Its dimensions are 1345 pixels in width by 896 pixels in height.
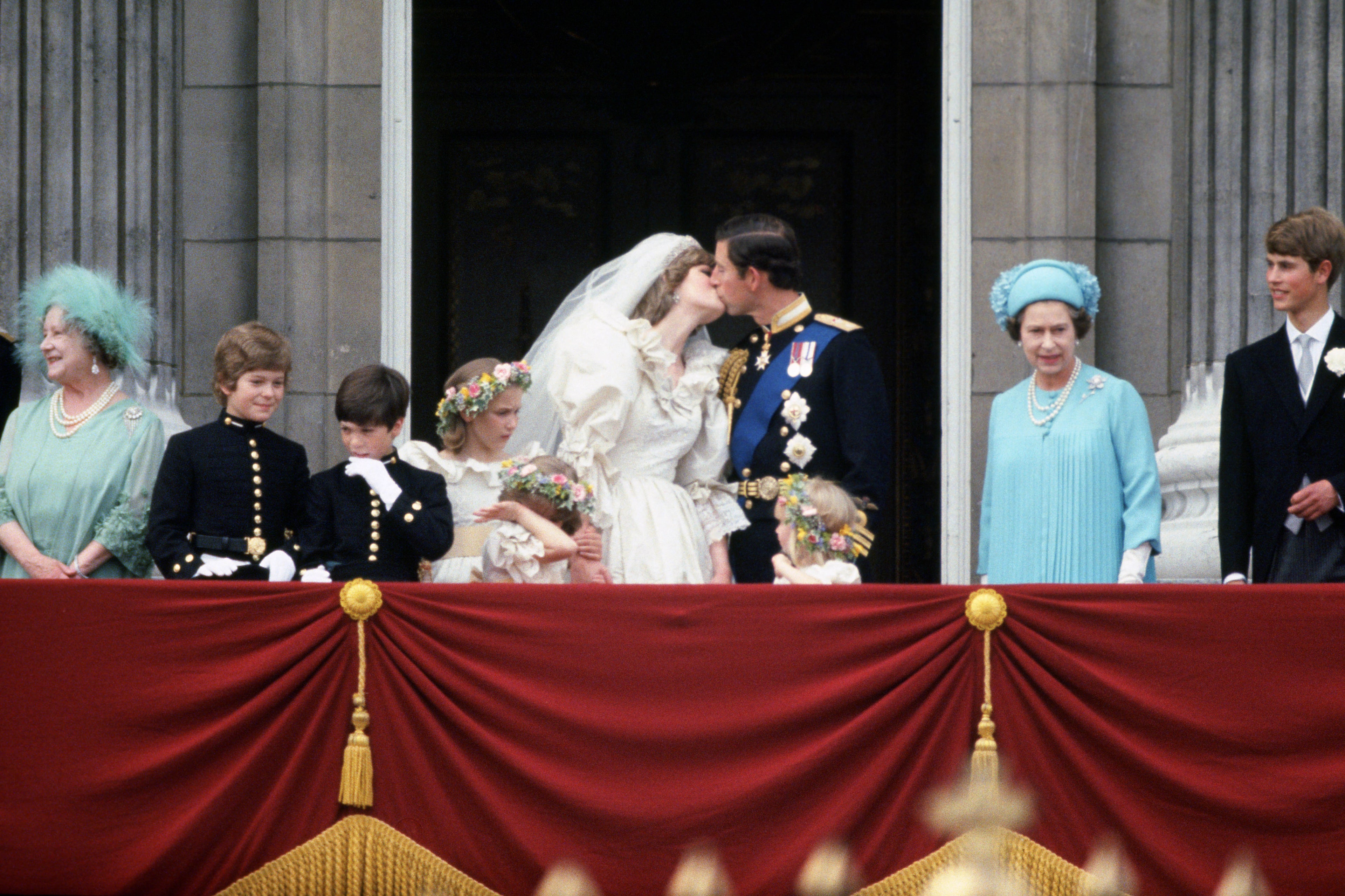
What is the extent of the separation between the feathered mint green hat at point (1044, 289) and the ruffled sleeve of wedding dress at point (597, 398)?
1137mm

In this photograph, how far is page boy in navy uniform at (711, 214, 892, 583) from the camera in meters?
5.31

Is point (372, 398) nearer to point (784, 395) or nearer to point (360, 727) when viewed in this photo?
point (360, 727)

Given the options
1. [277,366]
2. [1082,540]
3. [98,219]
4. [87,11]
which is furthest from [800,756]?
[87,11]

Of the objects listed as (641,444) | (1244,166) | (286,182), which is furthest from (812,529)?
(286,182)

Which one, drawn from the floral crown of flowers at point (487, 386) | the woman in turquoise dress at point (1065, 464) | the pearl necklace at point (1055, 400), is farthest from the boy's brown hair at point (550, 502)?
the pearl necklace at point (1055, 400)

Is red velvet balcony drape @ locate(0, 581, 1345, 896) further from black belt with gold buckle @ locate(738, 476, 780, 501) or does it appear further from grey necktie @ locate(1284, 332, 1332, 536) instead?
black belt with gold buckle @ locate(738, 476, 780, 501)

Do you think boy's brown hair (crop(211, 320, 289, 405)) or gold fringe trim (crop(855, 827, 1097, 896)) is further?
boy's brown hair (crop(211, 320, 289, 405))

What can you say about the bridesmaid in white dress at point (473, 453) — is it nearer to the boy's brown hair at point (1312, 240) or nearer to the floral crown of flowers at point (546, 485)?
the floral crown of flowers at point (546, 485)

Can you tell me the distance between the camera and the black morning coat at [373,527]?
15.8 ft

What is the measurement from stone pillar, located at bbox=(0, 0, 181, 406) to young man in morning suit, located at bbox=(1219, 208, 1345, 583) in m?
4.18

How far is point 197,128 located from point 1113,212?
12.5ft

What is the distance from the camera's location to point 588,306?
18.3 feet

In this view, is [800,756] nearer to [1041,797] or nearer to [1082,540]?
[1041,797]

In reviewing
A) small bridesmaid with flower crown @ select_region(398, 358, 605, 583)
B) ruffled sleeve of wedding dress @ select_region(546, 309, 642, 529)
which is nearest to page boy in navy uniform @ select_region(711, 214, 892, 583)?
ruffled sleeve of wedding dress @ select_region(546, 309, 642, 529)
